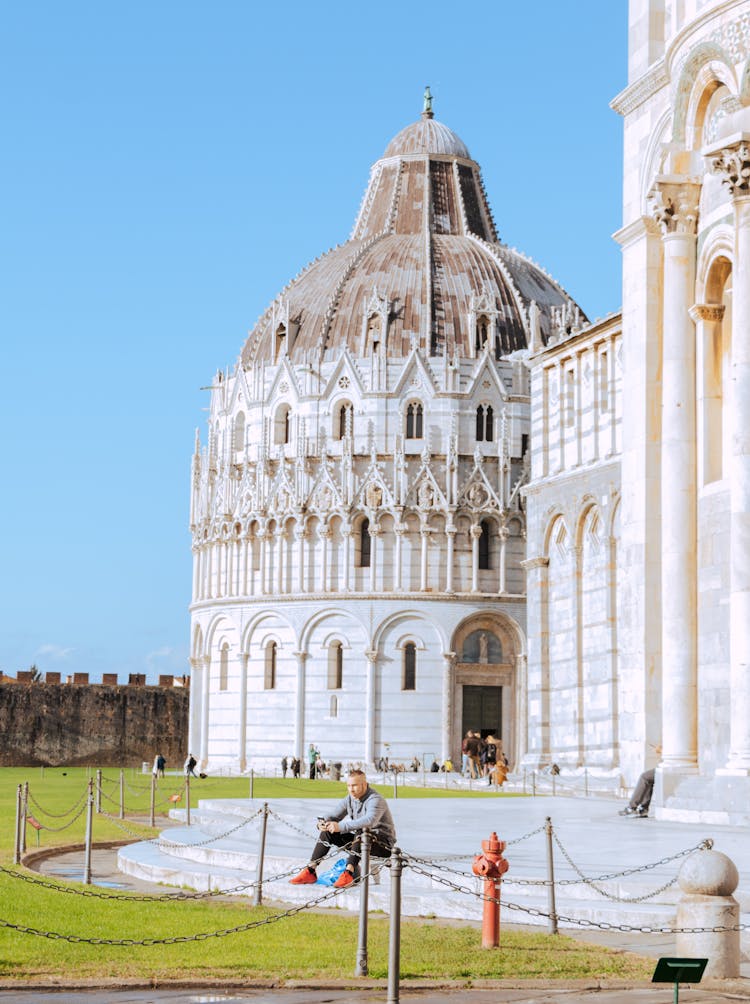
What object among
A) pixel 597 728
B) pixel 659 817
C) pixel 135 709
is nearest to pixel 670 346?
pixel 659 817

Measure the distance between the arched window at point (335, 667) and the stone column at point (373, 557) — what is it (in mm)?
3101

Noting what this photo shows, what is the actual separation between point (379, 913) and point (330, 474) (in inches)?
2275

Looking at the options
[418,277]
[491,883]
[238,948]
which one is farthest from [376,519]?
[238,948]

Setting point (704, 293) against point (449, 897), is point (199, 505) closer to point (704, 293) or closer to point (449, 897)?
point (704, 293)

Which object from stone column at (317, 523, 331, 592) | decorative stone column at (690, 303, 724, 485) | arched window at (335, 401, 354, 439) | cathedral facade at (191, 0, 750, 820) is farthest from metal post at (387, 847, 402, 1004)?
arched window at (335, 401, 354, 439)

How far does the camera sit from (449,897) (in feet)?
51.4

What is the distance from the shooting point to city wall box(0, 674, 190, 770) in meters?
80.1

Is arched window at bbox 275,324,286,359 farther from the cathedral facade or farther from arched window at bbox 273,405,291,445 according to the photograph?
arched window at bbox 273,405,291,445

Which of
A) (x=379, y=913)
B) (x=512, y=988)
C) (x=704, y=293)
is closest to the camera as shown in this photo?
(x=512, y=988)

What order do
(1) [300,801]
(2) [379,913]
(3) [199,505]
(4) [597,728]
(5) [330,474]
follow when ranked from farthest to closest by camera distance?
(3) [199,505] < (5) [330,474] < (4) [597,728] < (1) [300,801] < (2) [379,913]

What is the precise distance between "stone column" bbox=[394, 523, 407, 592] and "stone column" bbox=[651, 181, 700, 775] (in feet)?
150

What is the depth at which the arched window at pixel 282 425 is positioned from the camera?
249 feet

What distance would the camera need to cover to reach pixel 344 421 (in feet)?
244

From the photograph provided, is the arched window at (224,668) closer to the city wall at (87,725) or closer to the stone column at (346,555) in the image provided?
the stone column at (346,555)
